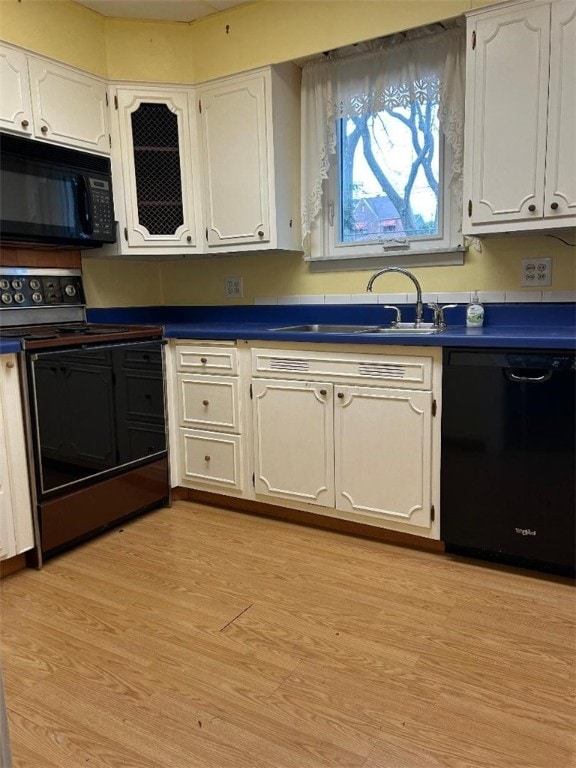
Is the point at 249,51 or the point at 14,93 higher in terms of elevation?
the point at 249,51

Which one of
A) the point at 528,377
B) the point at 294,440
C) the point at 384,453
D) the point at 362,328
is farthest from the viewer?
the point at 362,328

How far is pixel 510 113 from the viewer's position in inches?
83.4

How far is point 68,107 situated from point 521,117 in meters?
1.96

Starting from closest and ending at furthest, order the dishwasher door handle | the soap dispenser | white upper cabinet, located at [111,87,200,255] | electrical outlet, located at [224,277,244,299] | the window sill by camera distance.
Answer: the dishwasher door handle < the soap dispenser < the window sill < white upper cabinet, located at [111,87,200,255] < electrical outlet, located at [224,277,244,299]

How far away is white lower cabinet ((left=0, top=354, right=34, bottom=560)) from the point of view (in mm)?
2062

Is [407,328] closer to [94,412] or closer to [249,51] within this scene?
[94,412]

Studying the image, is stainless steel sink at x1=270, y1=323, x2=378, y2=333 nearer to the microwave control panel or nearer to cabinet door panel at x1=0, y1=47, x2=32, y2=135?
the microwave control panel

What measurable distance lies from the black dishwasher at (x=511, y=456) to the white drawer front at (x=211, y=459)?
3.24 ft

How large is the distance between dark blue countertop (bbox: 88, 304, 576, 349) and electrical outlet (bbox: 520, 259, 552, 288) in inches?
3.7

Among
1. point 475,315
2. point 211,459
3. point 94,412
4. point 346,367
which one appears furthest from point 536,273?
point 94,412

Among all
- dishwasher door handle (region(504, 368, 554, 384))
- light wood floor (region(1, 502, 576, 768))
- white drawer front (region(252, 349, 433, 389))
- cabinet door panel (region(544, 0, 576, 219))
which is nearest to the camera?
light wood floor (region(1, 502, 576, 768))

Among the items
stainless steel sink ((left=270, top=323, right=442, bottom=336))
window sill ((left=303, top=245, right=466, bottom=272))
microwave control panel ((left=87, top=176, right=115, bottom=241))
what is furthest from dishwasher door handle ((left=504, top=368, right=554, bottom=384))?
microwave control panel ((left=87, top=176, right=115, bottom=241))

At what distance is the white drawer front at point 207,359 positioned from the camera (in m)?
2.60

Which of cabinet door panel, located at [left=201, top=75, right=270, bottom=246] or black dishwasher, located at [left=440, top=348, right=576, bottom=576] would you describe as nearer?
black dishwasher, located at [left=440, top=348, right=576, bottom=576]
